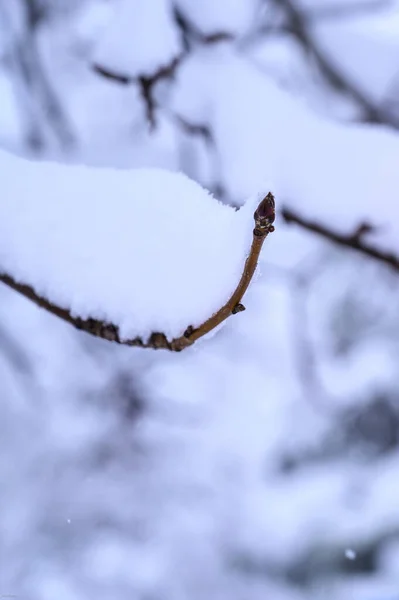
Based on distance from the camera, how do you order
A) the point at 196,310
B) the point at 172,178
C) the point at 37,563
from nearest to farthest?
the point at 196,310
the point at 172,178
the point at 37,563

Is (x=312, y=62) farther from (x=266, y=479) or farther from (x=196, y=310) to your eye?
(x=266, y=479)

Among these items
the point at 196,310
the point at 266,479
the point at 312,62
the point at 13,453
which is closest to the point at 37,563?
the point at 13,453

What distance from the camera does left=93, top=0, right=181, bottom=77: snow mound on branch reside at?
0.94m

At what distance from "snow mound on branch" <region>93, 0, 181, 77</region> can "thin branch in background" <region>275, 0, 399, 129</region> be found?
1.33 ft

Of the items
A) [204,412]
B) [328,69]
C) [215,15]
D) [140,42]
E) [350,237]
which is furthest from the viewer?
[204,412]

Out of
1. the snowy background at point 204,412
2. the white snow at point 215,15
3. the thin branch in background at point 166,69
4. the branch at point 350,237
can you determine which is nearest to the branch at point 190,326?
the branch at point 350,237

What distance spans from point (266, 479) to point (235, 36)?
6.55 feet

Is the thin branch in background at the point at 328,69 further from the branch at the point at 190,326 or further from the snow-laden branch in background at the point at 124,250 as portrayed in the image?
the branch at the point at 190,326

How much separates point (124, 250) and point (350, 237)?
0.33 metres

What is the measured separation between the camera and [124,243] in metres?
0.51

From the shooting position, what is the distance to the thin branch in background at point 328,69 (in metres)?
1.25

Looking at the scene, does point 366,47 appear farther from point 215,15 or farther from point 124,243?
point 124,243

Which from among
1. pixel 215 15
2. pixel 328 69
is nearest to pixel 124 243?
pixel 215 15

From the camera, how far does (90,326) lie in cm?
47
